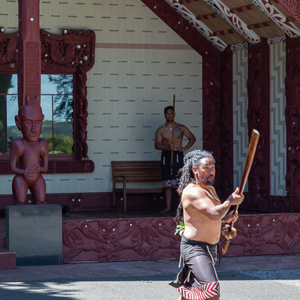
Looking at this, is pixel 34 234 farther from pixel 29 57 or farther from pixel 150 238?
pixel 29 57

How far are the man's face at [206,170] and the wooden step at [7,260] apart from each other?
14.9 feet

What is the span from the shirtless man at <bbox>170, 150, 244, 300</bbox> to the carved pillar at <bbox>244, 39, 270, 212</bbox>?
23.8 ft

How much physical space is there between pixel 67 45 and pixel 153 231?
4.64 meters

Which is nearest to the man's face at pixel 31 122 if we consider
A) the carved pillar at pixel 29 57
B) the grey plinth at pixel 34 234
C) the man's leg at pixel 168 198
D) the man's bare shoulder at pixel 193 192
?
the carved pillar at pixel 29 57

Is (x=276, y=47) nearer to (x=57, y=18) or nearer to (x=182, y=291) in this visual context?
(x=57, y=18)

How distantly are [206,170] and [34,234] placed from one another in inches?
187

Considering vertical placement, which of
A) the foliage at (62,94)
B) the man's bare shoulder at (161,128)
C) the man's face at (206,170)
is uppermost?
the foliage at (62,94)

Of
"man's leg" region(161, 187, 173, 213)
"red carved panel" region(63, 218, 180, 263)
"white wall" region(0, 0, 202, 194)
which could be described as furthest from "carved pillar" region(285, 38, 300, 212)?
"white wall" region(0, 0, 202, 194)

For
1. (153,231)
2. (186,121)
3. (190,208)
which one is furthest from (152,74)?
(190,208)

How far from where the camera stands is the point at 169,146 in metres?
13.6

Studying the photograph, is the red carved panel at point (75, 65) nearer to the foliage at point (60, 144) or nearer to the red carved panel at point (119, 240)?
the foliage at point (60, 144)

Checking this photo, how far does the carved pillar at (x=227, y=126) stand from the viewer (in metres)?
14.6

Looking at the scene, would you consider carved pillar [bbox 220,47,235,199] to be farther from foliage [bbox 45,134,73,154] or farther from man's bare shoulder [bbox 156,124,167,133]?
foliage [bbox 45,134,73,154]

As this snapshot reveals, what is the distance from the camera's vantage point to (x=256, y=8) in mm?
12359
